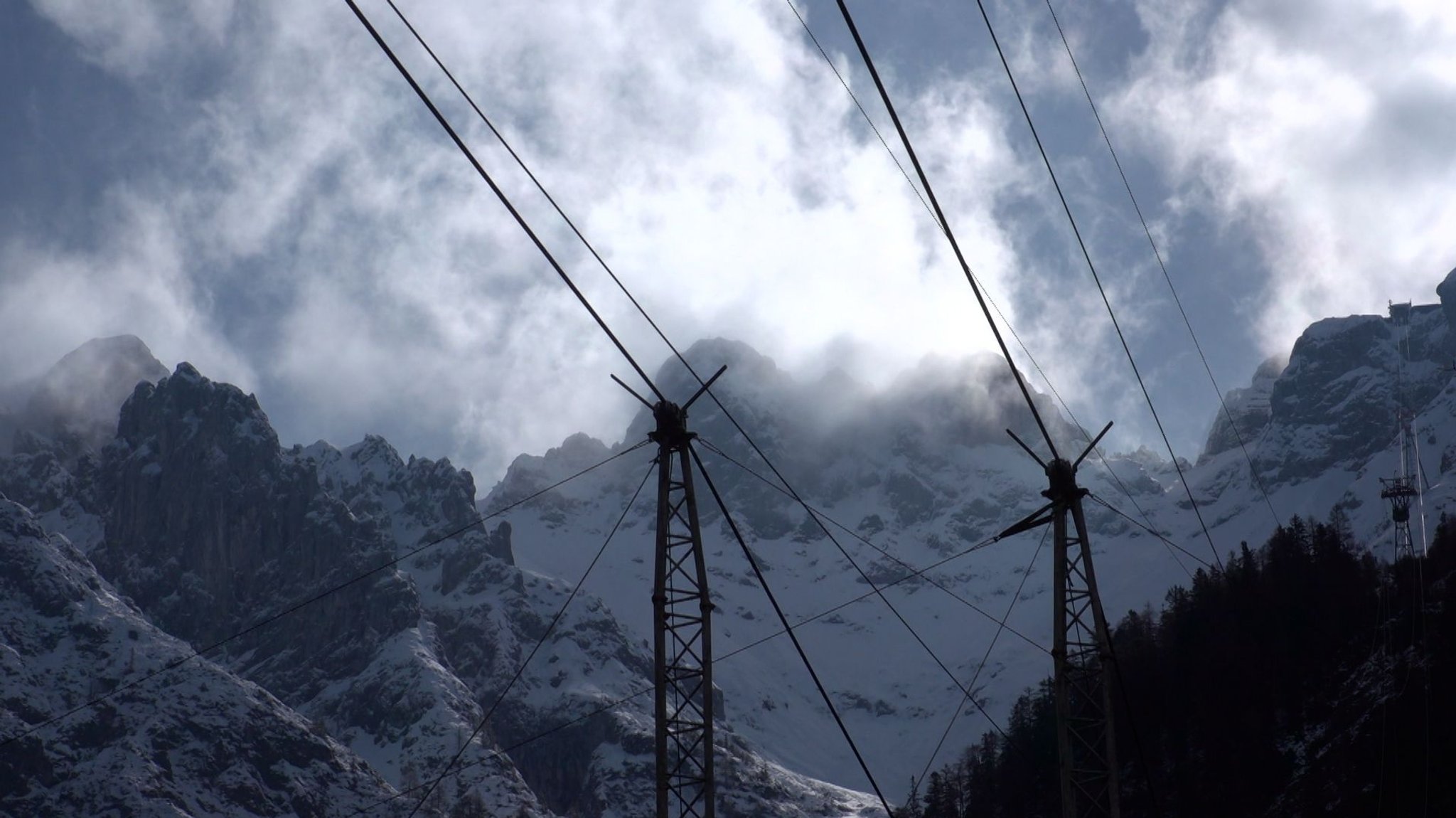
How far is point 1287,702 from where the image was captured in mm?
96938

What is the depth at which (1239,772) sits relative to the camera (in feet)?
300

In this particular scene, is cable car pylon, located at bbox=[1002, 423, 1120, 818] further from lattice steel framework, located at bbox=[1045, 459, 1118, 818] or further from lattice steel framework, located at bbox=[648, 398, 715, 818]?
lattice steel framework, located at bbox=[648, 398, 715, 818]

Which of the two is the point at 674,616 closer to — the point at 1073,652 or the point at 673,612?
the point at 673,612

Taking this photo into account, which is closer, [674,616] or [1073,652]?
[674,616]

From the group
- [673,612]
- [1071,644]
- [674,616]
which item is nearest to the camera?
[673,612]

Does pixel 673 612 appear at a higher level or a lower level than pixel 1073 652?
lower

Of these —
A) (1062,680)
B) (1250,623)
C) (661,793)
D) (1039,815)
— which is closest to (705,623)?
(661,793)

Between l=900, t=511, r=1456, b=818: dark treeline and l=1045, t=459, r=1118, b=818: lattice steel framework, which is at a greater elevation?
l=900, t=511, r=1456, b=818: dark treeline

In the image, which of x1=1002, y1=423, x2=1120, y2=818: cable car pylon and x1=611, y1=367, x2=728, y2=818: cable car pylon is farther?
x1=1002, y1=423, x2=1120, y2=818: cable car pylon

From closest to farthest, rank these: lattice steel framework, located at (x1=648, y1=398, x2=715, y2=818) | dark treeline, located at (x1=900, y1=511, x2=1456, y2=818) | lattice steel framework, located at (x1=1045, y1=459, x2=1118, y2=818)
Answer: lattice steel framework, located at (x1=648, y1=398, x2=715, y2=818) < lattice steel framework, located at (x1=1045, y1=459, x2=1118, y2=818) < dark treeline, located at (x1=900, y1=511, x2=1456, y2=818)

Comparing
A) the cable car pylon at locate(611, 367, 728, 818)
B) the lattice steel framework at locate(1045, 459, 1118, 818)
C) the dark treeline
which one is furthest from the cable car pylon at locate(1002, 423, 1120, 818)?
the dark treeline

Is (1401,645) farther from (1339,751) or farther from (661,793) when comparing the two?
(661,793)

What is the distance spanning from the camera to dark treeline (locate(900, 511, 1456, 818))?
8238cm

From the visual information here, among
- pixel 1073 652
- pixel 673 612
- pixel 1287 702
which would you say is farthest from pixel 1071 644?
pixel 1287 702
